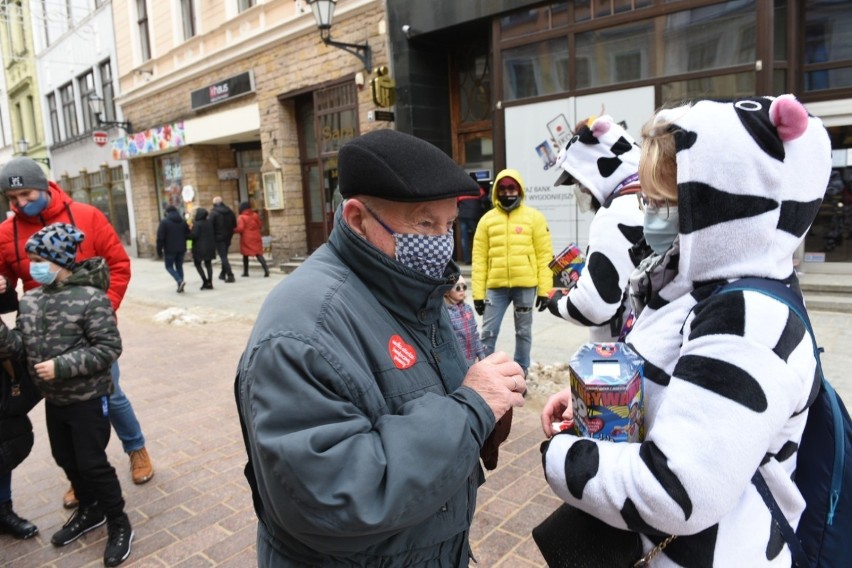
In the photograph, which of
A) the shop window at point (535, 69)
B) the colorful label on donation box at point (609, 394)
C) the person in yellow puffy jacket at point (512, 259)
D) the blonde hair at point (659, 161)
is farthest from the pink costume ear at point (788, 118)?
the shop window at point (535, 69)

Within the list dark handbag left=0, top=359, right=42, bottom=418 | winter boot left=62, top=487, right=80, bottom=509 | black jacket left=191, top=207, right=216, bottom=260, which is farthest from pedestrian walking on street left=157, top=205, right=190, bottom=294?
dark handbag left=0, top=359, right=42, bottom=418

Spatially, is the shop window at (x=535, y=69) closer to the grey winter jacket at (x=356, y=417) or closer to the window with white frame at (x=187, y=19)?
the grey winter jacket at (x=356, y=417)

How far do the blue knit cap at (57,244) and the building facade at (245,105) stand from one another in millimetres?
8046

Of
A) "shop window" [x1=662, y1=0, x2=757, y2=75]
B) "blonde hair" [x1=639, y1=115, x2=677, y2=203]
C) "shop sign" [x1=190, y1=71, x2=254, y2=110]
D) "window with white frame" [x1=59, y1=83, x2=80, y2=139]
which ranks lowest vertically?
"blonde hair" [x1=639, y1=115, x2=677, y2=203]

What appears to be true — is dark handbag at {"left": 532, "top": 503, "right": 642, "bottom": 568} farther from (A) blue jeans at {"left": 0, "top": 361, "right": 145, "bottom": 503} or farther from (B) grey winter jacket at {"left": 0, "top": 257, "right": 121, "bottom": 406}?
(A) blue jeans at {"left": 0, "top": 361, "right": 145, "bottom": 503}

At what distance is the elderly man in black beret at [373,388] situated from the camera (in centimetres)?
114

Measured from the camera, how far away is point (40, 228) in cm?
351

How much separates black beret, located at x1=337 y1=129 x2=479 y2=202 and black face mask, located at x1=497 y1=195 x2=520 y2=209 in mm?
3792

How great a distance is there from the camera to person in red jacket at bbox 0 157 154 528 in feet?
11.1

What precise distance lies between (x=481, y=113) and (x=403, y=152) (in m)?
10.3

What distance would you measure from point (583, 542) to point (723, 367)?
588 mm

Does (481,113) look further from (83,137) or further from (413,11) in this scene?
(83,137)

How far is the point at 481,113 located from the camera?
11172mm

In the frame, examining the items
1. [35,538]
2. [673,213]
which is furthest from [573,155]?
[35,538]
